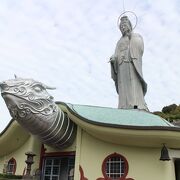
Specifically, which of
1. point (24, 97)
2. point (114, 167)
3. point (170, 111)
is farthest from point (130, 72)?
point (170, 111)

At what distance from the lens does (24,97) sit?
11680 millimetres

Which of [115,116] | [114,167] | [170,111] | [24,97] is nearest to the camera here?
[24,97]

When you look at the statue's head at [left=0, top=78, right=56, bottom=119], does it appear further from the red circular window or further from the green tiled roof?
the red circular window

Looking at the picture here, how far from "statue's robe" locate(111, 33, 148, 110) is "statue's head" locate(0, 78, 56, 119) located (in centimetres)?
570

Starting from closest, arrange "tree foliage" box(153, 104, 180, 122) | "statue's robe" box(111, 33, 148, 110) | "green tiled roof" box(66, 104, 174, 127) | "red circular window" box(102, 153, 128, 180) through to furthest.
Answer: "red circular window" box(102, 153, 128, 180) < "green tiled roof" box(66, 104, 174, 127) < "statue's robe" box(111, 33, 148, 110) < "tree foliage" box(153, 104, 180, 122)

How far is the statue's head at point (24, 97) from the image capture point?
11578 mm

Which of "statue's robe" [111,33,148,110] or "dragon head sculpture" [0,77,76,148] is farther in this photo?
"statue's robe" [111,33,148,110]

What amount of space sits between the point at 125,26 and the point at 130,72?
260 centimetres

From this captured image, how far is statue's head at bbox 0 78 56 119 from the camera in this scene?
11578 millimetres

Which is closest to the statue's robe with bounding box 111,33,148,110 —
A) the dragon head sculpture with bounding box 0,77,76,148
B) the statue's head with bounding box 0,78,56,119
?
the dragon head sculpture with bounding box 0,77,76,148

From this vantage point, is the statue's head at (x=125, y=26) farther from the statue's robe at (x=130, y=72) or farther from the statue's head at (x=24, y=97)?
the statue's head at (x=24, y=97)

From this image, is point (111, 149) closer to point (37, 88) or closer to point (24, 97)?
point (37, 88)

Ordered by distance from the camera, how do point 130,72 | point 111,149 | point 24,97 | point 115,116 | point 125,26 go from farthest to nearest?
point 125,26
point 130,72
point 115,116
point 111,149
point 24,97

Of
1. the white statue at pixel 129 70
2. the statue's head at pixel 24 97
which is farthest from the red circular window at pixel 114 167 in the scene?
the white statue at pixel 129 70
